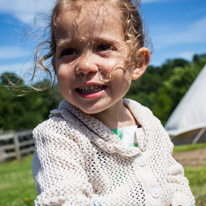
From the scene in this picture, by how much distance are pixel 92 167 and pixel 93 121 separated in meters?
0.23

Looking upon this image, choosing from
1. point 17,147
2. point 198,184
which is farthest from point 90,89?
point 17,147

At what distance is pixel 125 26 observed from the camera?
165 centimetres

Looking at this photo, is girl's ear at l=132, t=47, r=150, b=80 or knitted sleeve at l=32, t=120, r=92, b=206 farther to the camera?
girl's ear at l=132, t=47, r=150, b=80

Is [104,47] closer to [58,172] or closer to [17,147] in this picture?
[58,172]

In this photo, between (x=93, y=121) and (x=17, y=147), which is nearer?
(x=93, y=121)

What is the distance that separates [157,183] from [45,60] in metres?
0.90

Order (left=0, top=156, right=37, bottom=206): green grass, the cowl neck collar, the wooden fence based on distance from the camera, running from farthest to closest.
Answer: the wooden fence < (left=0, top=156, right=37, bottom=206): green grass < the cowl neck collar

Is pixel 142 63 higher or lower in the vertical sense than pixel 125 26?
lower

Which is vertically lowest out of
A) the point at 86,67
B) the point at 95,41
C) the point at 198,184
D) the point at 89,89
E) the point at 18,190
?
the point at 18,190

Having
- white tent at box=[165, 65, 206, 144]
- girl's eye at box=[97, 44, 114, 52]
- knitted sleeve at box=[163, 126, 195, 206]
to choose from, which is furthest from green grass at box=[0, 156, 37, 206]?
white tent at box=[165, 65, 206, 144]

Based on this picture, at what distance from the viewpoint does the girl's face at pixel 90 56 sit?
4.95ft

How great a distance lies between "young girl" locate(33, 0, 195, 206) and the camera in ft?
4.75

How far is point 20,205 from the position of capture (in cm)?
352

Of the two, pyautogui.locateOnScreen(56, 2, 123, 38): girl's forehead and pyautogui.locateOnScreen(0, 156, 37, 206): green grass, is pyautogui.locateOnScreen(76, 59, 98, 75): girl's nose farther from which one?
pyautogui.locateOnScreen(0, 156, 37, 206): green grass
